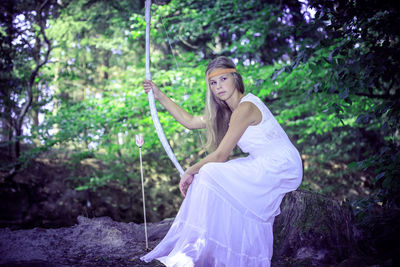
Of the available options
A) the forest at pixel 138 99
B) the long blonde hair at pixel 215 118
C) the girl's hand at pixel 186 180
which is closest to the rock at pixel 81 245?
the girl's hand at pixel 186 180

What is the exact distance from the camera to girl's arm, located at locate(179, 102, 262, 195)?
7.60ft

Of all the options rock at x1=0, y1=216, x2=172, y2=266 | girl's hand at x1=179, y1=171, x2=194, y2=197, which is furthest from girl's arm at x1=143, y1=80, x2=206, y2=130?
rock at x1=0, y1=216, x2=172, y2=266

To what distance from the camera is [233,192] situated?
2.23 m

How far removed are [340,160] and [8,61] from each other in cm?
1107

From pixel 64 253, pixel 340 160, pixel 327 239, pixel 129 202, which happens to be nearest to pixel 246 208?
pixel 327 239

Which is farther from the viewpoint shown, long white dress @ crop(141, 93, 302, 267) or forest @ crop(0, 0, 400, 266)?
forest @ crop(0, 0, 400, 266)

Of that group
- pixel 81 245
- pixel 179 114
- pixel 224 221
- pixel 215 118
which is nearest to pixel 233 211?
pixel 224 221

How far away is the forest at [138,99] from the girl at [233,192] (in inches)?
23.4

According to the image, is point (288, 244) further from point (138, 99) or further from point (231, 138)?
point (138, 99)

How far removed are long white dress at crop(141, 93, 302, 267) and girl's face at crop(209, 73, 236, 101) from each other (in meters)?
0.23

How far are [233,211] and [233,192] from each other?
0.45 ft

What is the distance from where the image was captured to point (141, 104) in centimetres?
575

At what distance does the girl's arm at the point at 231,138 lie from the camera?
232 centimetres

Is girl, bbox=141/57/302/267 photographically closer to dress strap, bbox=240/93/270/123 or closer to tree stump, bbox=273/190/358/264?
dress strap, bbox=240/93/270/123
